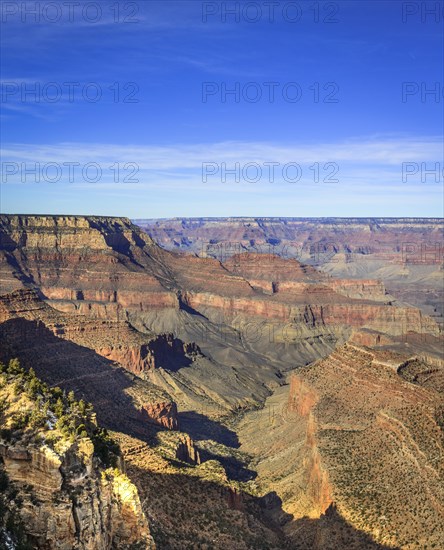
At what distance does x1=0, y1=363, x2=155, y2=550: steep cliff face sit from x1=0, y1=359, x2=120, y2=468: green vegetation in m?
0.04

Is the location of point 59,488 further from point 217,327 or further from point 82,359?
point 217,327

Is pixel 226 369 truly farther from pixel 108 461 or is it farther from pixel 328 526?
pixel 108 461

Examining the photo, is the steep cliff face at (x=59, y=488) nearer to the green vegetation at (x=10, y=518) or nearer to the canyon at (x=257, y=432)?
the green vegetation at (x=10, y=518)

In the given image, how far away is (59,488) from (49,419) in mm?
4019

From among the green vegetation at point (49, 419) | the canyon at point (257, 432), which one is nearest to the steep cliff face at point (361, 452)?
the canyon at point (257, 432)

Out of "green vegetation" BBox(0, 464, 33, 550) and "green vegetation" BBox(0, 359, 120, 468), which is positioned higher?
"green vegetation" BBox(0, 359, 120, 468)

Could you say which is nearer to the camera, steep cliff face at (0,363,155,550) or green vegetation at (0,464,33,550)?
green vegetation at (0,464,33,550)

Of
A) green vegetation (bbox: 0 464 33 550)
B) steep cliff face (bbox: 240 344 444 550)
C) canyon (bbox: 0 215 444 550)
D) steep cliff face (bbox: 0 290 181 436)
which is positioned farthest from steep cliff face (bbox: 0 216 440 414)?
green vegetation (bbox: 0 464 33 550)

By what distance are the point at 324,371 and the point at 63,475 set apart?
67.3 m

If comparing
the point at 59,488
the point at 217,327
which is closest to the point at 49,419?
the point at 59,488

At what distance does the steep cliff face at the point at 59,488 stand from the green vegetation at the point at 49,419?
4 centimetres

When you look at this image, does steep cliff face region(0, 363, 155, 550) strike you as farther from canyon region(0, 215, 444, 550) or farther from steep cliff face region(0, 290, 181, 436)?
steep cliff face region(0, 290, 181, 436)

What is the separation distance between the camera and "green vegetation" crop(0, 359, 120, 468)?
2603cm

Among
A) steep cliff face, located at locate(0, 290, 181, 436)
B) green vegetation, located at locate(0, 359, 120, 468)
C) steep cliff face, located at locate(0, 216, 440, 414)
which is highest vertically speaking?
green vegetation, located at locate(0, 359, 120, 468)
